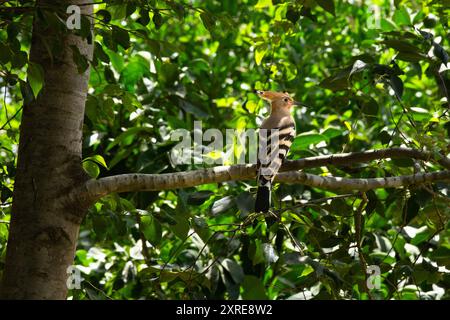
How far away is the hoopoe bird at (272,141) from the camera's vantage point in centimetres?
331

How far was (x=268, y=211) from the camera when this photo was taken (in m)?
3.22

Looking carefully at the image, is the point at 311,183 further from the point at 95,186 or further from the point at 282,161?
the point at 95,186

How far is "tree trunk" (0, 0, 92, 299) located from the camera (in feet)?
8.91

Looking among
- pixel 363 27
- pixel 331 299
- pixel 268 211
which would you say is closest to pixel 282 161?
pixel 268 211

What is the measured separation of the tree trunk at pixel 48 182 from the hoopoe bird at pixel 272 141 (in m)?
0.90

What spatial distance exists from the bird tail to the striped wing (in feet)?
0.09

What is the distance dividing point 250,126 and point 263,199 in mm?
1150

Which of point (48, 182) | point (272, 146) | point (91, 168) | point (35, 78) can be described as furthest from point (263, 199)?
point (35, 78)

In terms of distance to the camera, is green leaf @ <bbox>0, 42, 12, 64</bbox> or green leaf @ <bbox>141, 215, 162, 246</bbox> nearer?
green leaf @ <bbox>0, 42, 12, 64</bbox>

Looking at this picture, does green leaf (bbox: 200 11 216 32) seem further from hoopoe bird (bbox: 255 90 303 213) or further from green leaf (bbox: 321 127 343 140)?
green leaf (bbox: 321 127 343 140)

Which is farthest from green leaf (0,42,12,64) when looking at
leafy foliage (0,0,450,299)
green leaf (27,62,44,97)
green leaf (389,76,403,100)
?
green leaf (389,76,403,100)

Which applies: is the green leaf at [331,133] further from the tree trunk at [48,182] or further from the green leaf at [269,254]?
the tree trunk at [48,182]

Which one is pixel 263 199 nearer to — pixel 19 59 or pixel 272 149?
pixel 272 149

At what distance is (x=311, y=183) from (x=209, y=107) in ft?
7.26
